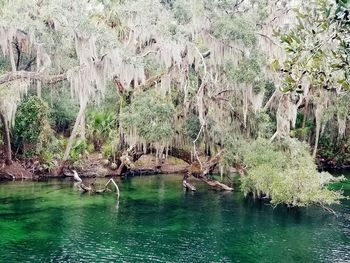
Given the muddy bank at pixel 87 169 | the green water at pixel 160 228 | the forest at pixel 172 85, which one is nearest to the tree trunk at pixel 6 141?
the forest at pixel 172 85

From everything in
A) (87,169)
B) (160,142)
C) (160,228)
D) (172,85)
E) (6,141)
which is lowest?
(160,228)

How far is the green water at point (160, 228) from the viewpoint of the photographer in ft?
45.6

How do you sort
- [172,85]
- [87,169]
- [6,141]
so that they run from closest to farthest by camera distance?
[172,85] → [6,141] → [87,169]

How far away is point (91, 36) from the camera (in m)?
20.7

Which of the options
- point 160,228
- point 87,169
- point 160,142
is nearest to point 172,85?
point 160,142

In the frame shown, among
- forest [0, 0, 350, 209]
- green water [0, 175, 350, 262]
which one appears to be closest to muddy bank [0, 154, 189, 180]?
forest [0, 0, 350, 209]

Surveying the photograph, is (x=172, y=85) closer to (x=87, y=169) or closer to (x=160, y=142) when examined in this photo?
(x=160, y=142)

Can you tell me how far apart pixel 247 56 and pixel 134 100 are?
5.56 meters

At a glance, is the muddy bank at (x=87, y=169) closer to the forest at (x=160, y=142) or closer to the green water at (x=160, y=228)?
the forest at (x=160, y=142)

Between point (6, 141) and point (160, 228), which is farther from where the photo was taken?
point (6, 141)

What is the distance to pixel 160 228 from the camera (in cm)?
1702

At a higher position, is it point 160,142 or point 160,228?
point 160,142

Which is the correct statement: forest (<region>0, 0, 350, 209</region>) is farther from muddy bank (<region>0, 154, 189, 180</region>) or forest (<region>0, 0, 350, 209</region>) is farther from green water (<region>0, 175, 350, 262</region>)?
green water (<region>0, 175, 350, 262</region>)

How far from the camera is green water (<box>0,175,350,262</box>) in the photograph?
13906mm
